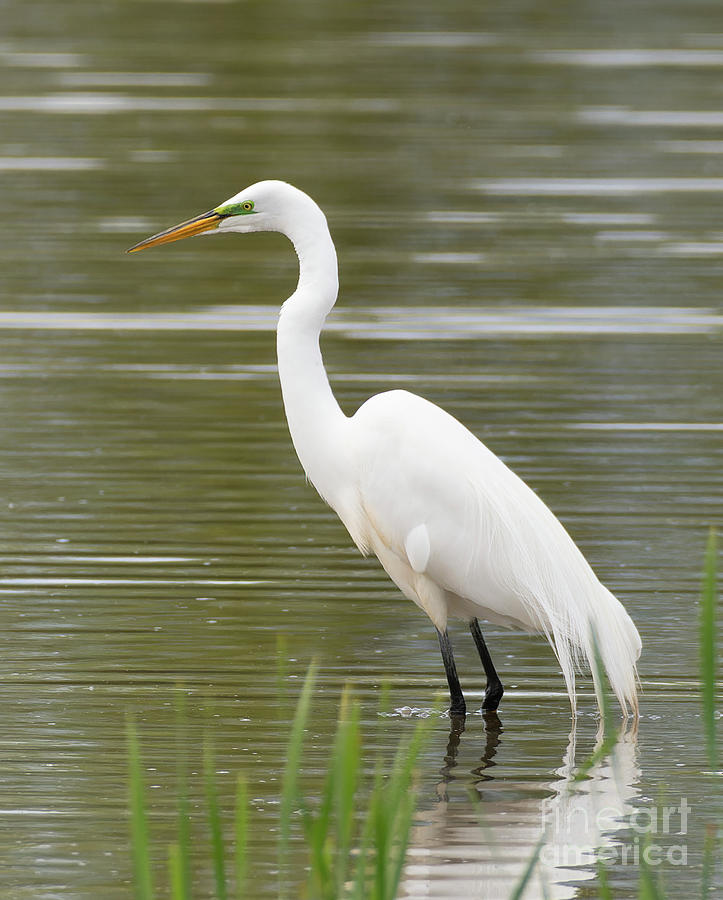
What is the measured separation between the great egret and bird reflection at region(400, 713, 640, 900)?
269mm

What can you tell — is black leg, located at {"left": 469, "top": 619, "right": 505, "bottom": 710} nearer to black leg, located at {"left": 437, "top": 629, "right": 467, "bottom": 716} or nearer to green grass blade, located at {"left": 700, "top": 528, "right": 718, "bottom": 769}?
black leg, located at {"left": 437, "top": 629, "right": 467, "bottom": 716}

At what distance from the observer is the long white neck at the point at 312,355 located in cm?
562

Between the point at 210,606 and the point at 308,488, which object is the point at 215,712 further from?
the point at 308,488

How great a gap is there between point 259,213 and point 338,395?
3161 millimetres

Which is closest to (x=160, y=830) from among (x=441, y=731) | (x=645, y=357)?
(x=441, y=731)

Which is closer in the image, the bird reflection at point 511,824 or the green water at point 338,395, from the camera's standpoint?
the bird reflection at point 511,824

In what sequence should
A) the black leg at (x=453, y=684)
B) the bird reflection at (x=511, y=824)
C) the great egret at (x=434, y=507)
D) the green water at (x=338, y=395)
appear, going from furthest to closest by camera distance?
the black leg at (x=453, y=684), the great egret at (x=434, y=507), the green water at (x=338, y=395), the bird reflection at (x=511, y=824)

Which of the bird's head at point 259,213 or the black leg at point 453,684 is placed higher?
the bird's head at point 259,213

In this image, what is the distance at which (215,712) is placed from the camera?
540cm

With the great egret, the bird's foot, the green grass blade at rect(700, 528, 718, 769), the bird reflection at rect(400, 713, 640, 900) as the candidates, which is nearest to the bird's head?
the great egret

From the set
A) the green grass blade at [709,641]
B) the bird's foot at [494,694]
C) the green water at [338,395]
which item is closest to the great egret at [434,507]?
the bird's foot at [494,694]

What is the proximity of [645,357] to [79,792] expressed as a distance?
5.62 m

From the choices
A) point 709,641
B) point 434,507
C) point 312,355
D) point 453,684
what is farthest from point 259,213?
point 709,641

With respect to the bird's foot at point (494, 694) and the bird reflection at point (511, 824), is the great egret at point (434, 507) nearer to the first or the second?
the bird's foot at point (494, 694)
